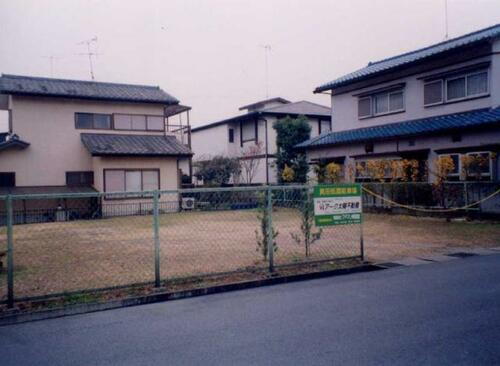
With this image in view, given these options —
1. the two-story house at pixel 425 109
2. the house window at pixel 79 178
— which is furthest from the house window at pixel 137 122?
the two-story house at pixel 425 109

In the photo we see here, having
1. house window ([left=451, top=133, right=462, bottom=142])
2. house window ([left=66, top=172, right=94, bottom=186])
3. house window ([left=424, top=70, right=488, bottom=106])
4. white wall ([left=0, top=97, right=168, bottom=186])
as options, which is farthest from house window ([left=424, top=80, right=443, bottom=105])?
house window ([left=66, top=172, right=94, bottom=186])

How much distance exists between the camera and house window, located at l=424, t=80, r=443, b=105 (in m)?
18.1

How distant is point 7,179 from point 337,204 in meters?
18.5

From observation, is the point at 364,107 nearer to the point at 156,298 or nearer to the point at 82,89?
the point at 82,89

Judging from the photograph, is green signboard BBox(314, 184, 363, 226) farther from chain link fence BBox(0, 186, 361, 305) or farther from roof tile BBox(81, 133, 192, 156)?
roof tile BBox(81, 133, 192, 156)

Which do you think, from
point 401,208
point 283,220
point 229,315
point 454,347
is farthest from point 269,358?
point 401,208

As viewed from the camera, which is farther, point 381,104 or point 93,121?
point 93,121

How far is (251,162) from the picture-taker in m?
30.0

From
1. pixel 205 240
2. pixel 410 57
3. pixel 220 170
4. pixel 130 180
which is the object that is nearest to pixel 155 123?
pixel 130 180

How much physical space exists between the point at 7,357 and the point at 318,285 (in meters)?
4.39

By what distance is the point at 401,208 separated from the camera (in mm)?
17672

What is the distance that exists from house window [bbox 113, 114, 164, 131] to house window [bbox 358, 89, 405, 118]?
11.5 metres

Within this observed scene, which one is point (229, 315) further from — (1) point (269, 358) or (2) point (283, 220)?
(2) point (283, 220)

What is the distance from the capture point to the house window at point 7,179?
20.5m
